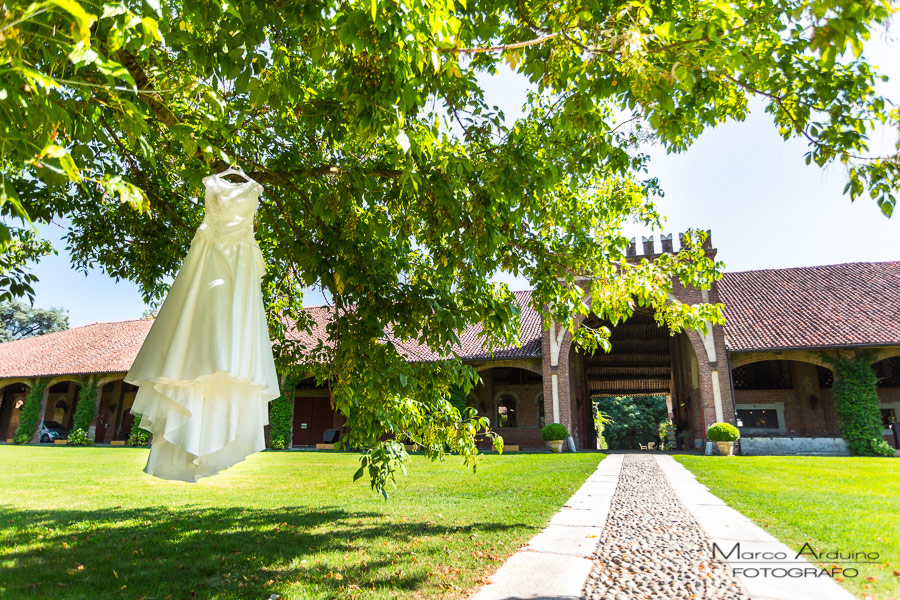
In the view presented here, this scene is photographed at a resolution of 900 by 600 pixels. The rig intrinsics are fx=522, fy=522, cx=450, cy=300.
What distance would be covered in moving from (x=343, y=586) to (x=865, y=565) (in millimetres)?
3509

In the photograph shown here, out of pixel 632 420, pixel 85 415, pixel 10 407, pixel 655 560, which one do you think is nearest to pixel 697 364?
pixel 655 560

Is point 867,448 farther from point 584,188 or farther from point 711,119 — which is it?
point 711,119

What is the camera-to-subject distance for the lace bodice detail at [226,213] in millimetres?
2793

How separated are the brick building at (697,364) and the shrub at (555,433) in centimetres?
65

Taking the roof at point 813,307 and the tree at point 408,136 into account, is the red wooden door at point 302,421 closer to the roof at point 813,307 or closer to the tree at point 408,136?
the roof at point 813,307

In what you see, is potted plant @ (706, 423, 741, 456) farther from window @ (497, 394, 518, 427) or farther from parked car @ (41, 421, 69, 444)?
parked car @ (41, 421, 69, 444)

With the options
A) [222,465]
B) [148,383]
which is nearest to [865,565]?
[222,465]

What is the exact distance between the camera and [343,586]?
3.39m

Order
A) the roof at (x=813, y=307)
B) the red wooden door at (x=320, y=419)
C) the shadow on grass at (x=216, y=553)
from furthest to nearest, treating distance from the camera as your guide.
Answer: the red wooden door at (x=320, y=419) < the roof at (x=813, y=307) < the shadow on grass at (x=216, y=553)

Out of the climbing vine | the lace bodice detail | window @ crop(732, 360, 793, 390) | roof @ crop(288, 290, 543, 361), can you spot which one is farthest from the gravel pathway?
window @ crop(732, 360, 793, 390)

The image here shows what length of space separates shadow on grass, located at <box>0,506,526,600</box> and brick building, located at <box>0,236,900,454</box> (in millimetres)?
8863

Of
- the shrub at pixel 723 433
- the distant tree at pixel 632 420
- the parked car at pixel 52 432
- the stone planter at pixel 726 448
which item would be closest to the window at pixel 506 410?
the shrub at pixel 723 433

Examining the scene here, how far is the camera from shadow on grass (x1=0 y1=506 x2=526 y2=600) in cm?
341

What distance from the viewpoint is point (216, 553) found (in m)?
4.34
